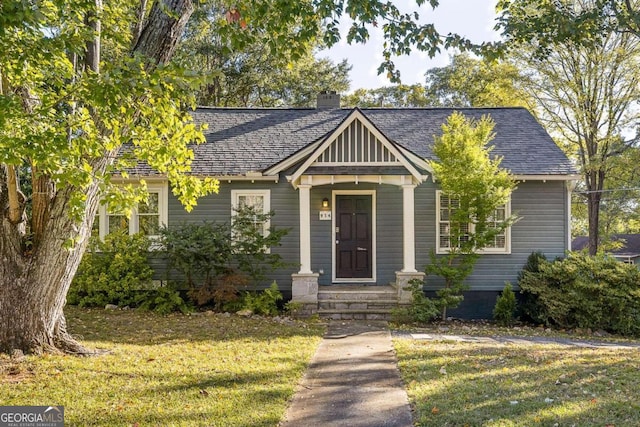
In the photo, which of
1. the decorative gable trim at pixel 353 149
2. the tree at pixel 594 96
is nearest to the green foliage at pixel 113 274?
the decorative gable trim at pixel 353 149

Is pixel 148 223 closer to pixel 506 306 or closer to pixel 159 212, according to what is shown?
pixel 159 212

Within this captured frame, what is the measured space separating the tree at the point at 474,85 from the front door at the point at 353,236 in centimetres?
1124

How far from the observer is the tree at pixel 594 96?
18.9m

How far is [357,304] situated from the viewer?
10344 mm

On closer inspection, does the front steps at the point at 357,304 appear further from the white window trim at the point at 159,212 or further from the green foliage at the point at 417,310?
the white window trim at the point at 159,212

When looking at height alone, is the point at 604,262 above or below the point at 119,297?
above

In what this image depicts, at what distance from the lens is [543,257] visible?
11484mm

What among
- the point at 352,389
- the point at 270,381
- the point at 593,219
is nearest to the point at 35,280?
the point at 270,381

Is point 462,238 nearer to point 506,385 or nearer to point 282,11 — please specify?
point 506,385

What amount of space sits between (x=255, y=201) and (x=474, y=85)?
20173 millimetres

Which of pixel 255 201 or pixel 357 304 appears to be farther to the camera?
pixel 255 201

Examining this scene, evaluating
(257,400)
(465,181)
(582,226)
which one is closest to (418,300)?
(465,181)

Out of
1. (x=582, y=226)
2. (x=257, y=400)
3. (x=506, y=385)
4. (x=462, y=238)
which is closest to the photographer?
(x=257, y=400)

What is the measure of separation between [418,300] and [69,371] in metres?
6.79
